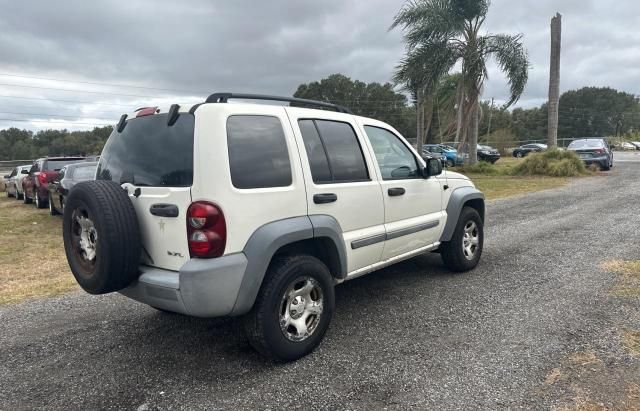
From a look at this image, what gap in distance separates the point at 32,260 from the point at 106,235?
16.1ft

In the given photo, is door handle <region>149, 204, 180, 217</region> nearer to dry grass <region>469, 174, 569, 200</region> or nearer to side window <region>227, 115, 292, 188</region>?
side window <region>227, 115, 292, 188</region>

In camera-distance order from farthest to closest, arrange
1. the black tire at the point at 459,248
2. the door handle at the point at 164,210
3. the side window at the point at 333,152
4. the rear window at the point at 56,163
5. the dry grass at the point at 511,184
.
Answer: the dry grass at the point at 511,184 → the rear window at the point at 56,163 → the black tire at the point at 459,248 → the side window at the point at 333,152 → the door handle at the point at 164,210

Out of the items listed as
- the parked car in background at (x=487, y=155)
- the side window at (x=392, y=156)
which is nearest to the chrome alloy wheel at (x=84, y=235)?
the side window at (x=392, y=156)

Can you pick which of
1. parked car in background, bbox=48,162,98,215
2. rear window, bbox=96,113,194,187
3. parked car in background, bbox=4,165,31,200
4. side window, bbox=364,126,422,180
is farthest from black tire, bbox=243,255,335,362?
parked car in background, bbox=4,165,31,200

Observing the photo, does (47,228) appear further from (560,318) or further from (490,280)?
(560,318)

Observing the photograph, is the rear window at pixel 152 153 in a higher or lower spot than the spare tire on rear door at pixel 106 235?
higher

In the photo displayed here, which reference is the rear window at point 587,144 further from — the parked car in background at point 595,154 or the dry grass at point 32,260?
the dry grass at point 32,260

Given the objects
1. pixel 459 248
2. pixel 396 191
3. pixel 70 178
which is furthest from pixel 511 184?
pixel 70 178

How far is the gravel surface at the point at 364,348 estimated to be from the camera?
9.62 ft

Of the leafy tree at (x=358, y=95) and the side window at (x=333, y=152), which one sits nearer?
the side window at (x=333, y=152)

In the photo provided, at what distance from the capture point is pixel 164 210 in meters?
3.08

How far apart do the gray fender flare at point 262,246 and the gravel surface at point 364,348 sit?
1.92 ft

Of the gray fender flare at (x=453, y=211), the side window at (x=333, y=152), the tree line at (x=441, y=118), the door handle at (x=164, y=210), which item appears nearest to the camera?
the door handle at (x=164, y=210)

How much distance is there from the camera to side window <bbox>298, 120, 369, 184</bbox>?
3.65 m
